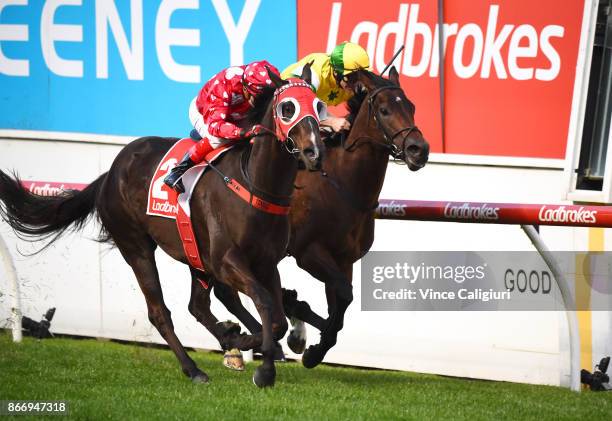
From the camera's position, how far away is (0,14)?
988 cm

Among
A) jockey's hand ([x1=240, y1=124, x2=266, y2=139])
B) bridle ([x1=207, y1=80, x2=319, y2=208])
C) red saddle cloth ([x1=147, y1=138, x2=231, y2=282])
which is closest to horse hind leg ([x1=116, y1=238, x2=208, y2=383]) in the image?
red saddle cloth ([x1=147, y1=138, x2=231, y2=282])

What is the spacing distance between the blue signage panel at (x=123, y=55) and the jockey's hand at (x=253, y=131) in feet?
7.97

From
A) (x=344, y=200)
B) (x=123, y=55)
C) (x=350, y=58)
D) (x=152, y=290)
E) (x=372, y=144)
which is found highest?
(x=350, y=58)

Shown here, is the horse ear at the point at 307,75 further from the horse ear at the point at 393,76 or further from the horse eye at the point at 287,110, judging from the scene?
the horse ear at the point at 393,76

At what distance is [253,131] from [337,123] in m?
0.79

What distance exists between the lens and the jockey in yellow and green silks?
256 inches

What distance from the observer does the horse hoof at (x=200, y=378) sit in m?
6.30

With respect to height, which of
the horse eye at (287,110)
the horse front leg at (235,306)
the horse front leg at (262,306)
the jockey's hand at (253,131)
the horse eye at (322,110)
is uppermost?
the horse eye at (287,110)

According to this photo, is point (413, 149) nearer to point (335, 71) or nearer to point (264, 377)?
point (335, 71)

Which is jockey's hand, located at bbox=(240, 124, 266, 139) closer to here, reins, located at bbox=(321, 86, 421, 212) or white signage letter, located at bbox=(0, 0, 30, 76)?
reins, located at bbox=(321, 86, 421, 212)

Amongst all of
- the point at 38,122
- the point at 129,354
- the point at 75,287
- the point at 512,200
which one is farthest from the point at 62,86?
the point at 512,200

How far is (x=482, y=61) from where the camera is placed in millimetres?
7652

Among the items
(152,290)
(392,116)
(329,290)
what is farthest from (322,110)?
(152,290)

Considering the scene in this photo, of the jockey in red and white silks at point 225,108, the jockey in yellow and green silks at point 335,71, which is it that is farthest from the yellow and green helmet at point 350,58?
the jockey in red and white silks at point 225,108
